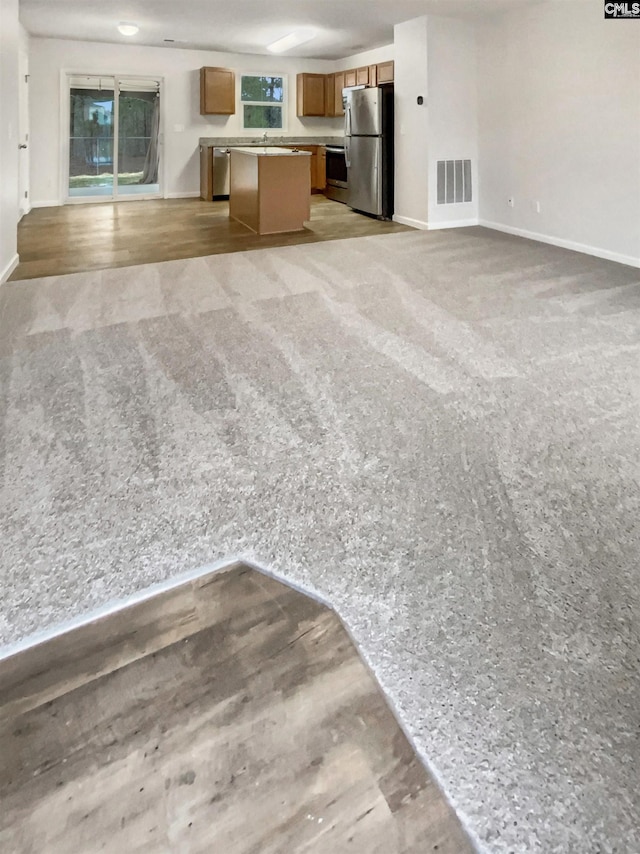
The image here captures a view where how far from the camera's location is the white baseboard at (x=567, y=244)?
17.6ft

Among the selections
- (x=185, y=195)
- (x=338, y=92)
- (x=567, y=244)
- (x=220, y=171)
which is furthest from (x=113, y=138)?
(x=567, y=244)

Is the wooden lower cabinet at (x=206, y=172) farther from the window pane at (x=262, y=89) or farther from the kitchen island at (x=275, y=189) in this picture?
the kitchen island at (x=275, y=189)

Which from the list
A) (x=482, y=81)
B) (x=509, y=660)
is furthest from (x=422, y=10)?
(x=509, y=660)

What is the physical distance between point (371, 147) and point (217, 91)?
10.8 feet

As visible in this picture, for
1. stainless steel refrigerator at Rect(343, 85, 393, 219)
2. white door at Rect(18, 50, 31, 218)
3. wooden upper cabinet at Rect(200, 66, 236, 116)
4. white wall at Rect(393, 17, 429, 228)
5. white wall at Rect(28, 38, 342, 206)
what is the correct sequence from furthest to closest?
wooden upper cabinet at Rect(200, 66, 236, 116)
white wall at Rect(28, 38, 342, 206)
white door at Rect(18, 50, 31, 218)
stainless steel refrigerator at Rect(343, 85, 393, 219)
white wall at Rect(393, 17, 429, 228)

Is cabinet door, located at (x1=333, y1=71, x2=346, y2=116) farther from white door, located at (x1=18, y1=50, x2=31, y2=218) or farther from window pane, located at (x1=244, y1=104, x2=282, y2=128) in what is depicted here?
→ white door, located at (x1=18, y1=50, x2=31, y2=218)

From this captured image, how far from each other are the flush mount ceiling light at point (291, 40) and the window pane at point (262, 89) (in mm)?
1118

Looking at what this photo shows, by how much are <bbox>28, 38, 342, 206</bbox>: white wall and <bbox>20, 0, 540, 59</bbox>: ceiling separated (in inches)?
11.6

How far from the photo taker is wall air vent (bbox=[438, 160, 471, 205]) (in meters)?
6.81

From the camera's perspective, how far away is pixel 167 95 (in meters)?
9.13

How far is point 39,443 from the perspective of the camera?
234 cm

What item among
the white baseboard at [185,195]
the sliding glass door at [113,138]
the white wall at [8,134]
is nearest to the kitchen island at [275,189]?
the white wall at [8,134]

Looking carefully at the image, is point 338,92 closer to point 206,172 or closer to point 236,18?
point 206,172

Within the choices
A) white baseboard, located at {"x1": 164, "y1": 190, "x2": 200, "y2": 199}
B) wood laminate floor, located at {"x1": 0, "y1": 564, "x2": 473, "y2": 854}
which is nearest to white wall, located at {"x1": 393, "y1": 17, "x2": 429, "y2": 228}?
white baseboard, located at {"x1": 164, "y1": 190, "x2": 200, "y2": 199}
